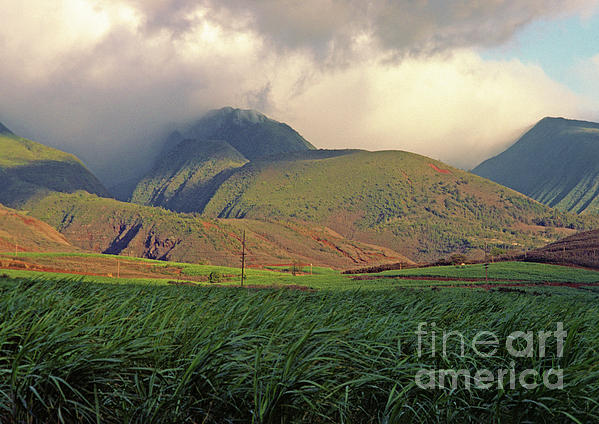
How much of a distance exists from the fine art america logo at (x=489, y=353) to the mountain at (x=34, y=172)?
163 m

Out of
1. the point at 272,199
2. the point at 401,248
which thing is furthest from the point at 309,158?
the point at 401,248

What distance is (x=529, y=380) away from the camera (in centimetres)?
454

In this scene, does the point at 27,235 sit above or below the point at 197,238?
below

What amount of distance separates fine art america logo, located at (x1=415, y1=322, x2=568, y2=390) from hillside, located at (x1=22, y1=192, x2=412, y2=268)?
8751 cm

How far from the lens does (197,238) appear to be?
106 meters

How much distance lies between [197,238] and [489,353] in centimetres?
10360

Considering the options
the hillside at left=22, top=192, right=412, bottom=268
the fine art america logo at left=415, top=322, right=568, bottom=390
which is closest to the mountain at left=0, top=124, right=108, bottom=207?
the hillside at left=22, top=192, right=412, bottom=268

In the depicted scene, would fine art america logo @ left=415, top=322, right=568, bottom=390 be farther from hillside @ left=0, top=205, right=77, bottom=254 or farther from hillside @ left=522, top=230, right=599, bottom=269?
hillside @ left=0, top=205, right=77, bottom=254

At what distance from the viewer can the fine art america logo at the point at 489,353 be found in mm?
4340

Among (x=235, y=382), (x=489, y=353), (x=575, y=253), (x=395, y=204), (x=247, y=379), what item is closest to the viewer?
(x=235, y=382)

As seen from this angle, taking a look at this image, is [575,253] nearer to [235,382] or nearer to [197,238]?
[197,238]

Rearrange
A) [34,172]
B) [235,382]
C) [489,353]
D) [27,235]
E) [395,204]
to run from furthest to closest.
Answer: [34,172] < [395,204] < [27,235] < [489,353] < [235,382]

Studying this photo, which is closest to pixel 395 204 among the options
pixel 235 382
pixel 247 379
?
pixel 247 379

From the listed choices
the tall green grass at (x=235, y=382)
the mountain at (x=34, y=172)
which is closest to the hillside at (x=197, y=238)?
the mountain at (x=34, y=172)
